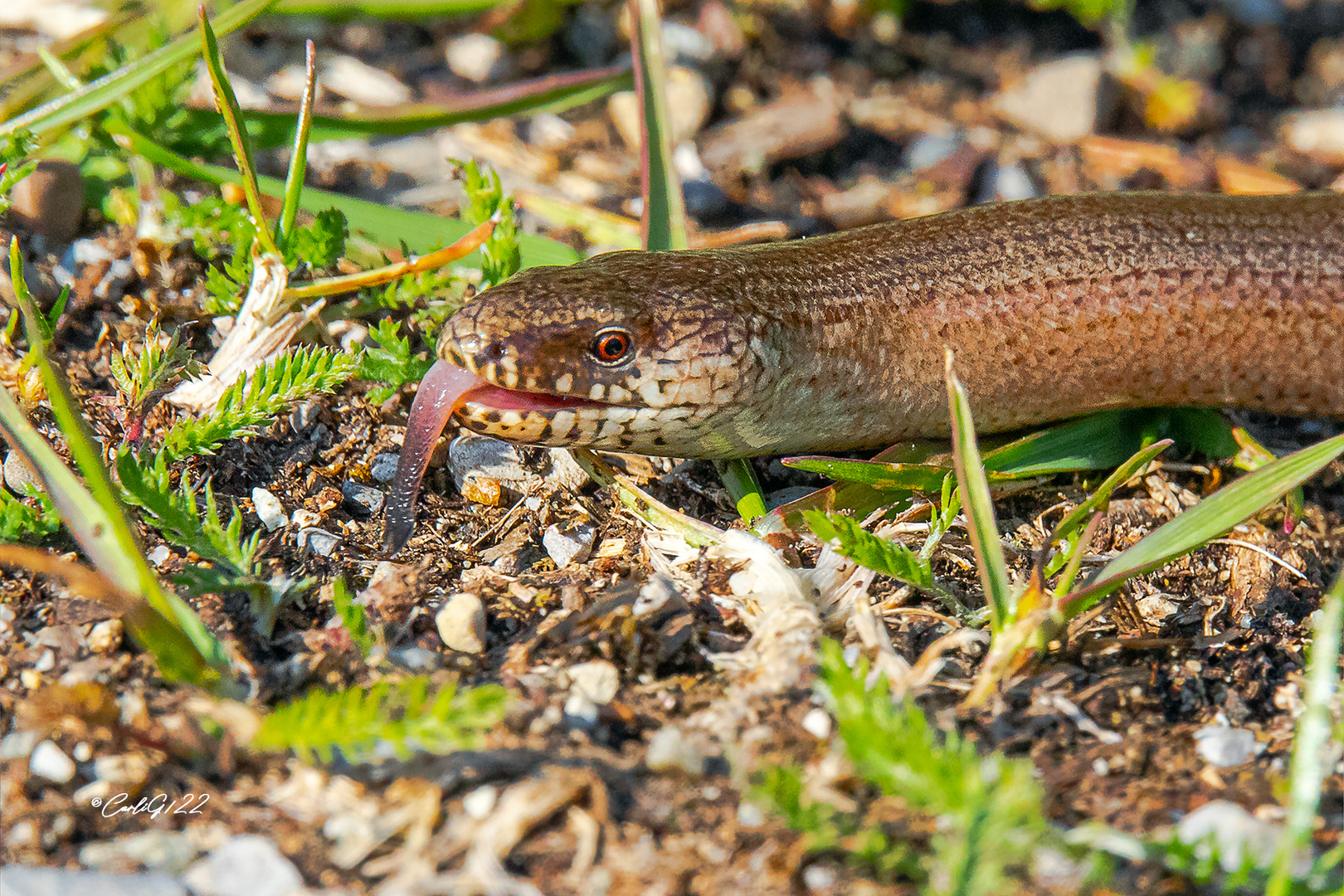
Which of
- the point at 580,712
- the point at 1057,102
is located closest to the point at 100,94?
the point at 580,712

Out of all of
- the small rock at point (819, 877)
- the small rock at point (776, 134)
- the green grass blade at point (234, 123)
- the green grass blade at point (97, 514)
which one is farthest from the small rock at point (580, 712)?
the small rock at point (776, 134)

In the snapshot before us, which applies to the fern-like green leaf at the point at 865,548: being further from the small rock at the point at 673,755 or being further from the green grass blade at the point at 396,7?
the green grass blade at the point at 396,7

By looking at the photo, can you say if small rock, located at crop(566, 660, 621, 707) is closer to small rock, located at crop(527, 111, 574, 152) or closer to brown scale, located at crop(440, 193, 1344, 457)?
brown scale, located at crop(440, 193, 1344, 457)

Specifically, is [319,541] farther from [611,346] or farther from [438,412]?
[611,346]

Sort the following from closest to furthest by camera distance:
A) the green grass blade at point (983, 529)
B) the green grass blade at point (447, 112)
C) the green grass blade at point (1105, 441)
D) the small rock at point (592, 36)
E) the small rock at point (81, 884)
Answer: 1. the small rock at point (81, 884)
2. the green grass blade at point (983, 529)
3. the green grass blade at point (1105, 441)
4. the green grass blade at point (447, 112)
5. the small rock at point (592, 36)

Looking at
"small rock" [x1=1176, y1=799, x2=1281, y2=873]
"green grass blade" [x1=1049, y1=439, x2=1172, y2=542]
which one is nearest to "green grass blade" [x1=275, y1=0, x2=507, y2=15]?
"green grass blade" [x1=1049, y1=439, x2=1172, y2=542]
